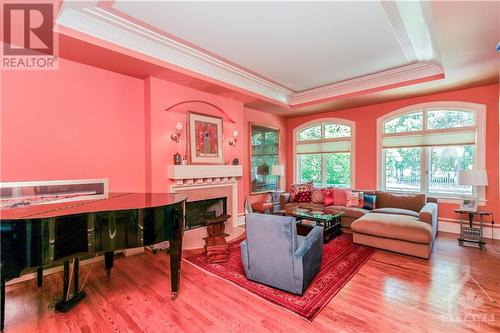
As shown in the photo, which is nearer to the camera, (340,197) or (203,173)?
(203,173)

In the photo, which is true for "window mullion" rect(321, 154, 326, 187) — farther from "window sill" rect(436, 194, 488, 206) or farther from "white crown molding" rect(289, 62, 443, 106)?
"window sill" rect(436, 194, 488, 206)

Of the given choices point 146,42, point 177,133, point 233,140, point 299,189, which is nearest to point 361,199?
point 299,189

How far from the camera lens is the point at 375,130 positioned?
5.46 metres

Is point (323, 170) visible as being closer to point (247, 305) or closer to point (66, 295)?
point (247, 305)

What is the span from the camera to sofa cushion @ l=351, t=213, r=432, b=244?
128 inches

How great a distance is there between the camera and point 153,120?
3.75 m

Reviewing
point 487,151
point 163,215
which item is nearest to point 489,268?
point 487,151

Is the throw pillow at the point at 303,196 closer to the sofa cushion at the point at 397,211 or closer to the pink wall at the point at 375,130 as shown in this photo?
the pink wall at the point at 375,130

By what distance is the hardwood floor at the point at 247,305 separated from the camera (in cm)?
198

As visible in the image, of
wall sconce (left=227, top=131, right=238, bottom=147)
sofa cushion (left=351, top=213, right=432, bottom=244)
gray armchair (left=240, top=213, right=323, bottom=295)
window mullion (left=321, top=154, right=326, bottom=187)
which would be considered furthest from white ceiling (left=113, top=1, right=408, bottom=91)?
window mullion (left=321, top=154, right=326, bottom=187)

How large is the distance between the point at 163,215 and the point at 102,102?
2255 millimetres

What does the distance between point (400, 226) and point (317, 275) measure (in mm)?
1614

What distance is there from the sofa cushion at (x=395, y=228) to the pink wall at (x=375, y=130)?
70.2 inches

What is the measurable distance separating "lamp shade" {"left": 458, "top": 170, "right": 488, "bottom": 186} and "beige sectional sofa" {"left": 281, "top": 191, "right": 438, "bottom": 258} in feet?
2.21
